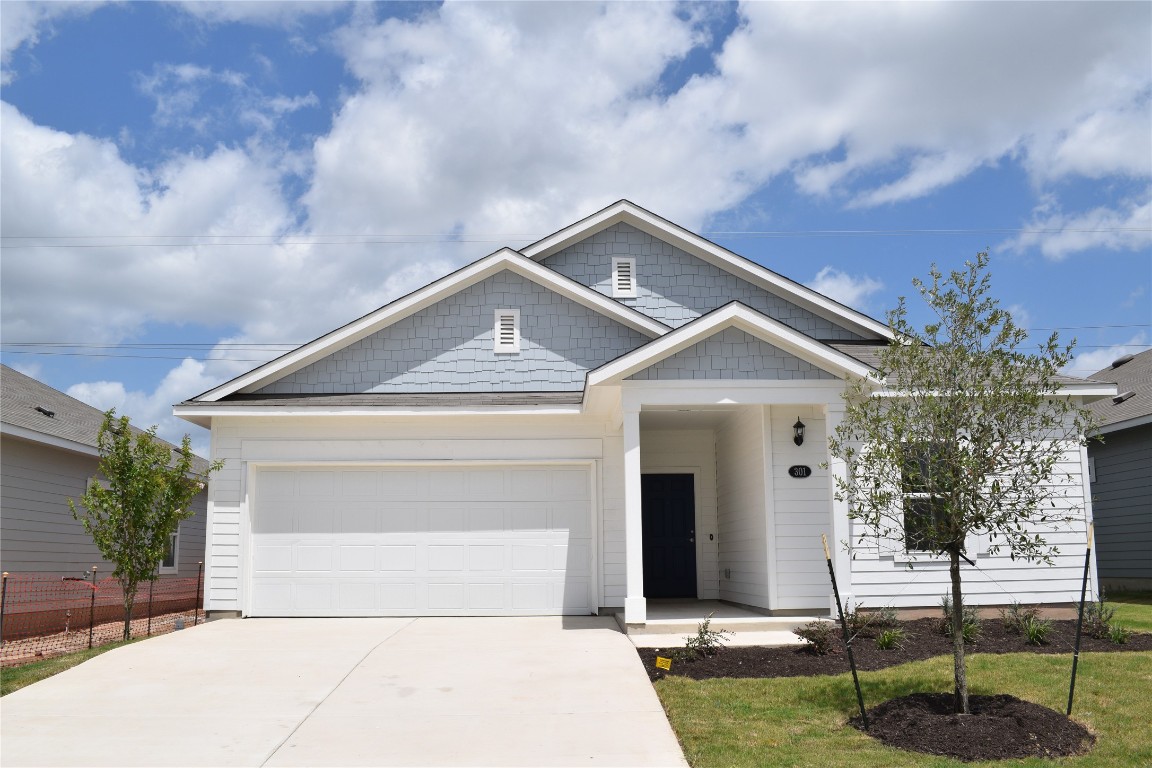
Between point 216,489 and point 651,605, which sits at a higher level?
point 216,489

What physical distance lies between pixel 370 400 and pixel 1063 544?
10319mm

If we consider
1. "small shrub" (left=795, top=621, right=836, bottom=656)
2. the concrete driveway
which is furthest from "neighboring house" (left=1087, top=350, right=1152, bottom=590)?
the concrete driveway

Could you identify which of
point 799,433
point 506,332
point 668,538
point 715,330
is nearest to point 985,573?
point 799,433

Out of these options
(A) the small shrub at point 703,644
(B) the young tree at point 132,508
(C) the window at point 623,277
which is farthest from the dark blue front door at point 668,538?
(B) the young tree at point 132,508

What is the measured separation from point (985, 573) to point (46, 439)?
1424 cm

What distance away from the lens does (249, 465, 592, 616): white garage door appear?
1434 cm

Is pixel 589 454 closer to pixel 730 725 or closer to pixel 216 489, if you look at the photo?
pixel 216 489

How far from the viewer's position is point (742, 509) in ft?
47.3

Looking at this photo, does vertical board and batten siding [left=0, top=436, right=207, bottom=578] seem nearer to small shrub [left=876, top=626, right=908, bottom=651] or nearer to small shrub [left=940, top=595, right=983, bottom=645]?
small shrub [left=876, top=626, right=908, bottom=651]

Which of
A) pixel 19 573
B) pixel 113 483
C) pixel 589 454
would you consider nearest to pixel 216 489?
pixel 113 483

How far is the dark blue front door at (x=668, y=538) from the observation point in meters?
16.2

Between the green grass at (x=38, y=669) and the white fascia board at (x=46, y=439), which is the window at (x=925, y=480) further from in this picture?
the white fascia board at (x=46, y=439)

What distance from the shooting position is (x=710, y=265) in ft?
57.8

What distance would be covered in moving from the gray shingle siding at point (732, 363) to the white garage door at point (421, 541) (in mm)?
2949
